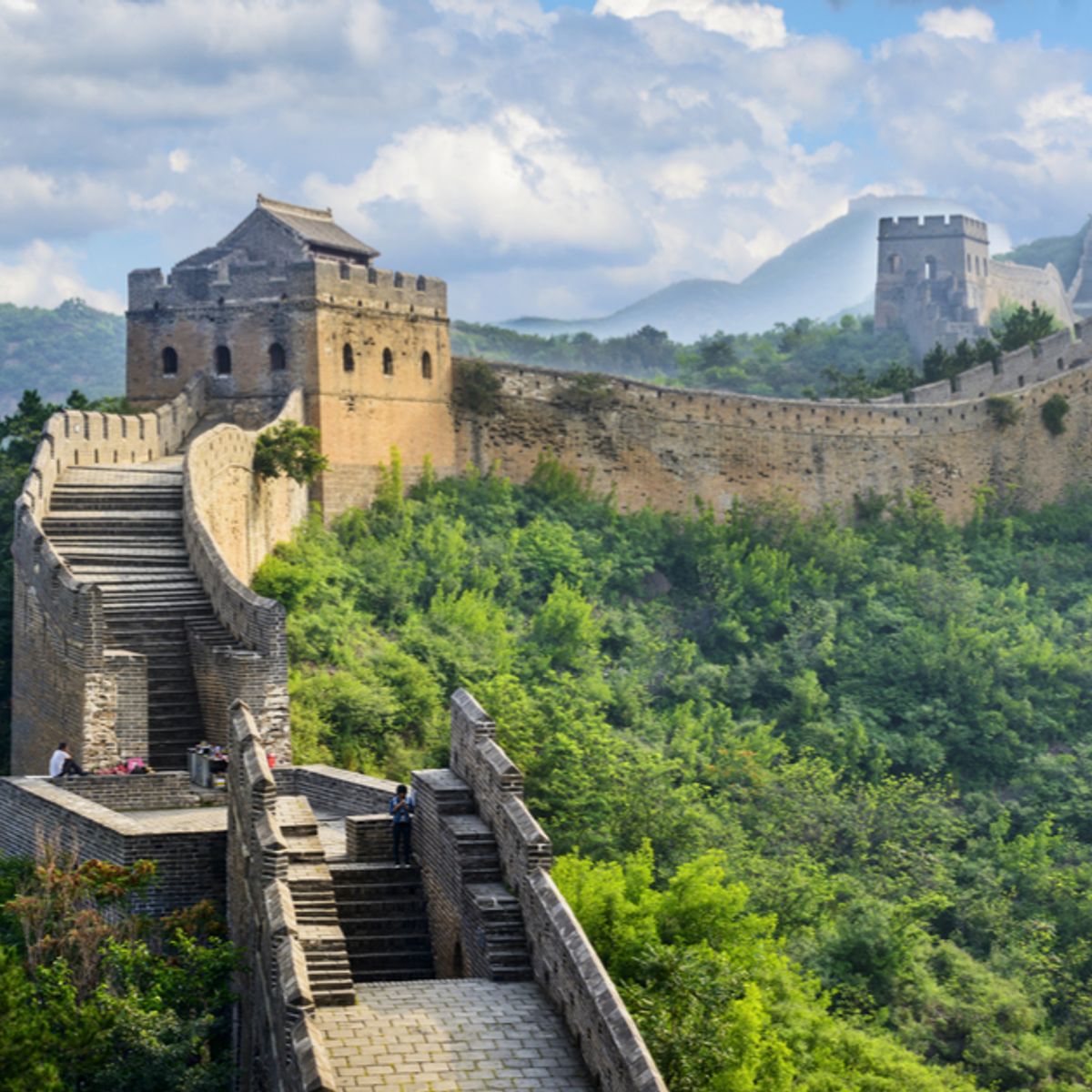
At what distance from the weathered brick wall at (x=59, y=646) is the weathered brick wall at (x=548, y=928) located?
15.0 ft

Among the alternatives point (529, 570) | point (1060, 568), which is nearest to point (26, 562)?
point (529, 570)

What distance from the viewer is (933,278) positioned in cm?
5772

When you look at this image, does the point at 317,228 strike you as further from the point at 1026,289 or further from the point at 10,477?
the point at 1026,289

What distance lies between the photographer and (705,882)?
16938 millimetres

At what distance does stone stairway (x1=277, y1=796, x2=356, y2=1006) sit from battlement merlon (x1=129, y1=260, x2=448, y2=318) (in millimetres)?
14247

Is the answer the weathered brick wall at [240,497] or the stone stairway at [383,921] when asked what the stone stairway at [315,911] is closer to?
the stone stairway at [383,921]

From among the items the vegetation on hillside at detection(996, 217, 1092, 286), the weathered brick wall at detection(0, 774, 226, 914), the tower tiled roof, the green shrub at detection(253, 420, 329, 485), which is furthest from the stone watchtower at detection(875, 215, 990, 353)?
the weathered brick wall at detection(0, 774, 226, 914)

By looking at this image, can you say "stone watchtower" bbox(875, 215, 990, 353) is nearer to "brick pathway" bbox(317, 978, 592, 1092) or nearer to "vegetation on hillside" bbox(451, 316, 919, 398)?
"vegetation on hillside" bbox(451, 316, 919, 398)

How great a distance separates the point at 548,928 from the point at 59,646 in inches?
338

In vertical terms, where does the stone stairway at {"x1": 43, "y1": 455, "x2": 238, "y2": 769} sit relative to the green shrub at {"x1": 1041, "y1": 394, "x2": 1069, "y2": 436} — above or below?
below

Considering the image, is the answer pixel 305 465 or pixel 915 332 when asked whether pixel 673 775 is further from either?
pixel 915 332

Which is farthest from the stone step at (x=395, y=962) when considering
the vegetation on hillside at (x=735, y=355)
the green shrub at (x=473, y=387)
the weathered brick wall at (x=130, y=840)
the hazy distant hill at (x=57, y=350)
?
the hazy distant hill at (x=57, y=350)

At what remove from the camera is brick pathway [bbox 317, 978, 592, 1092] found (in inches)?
469

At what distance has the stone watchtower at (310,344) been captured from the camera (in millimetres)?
28219
